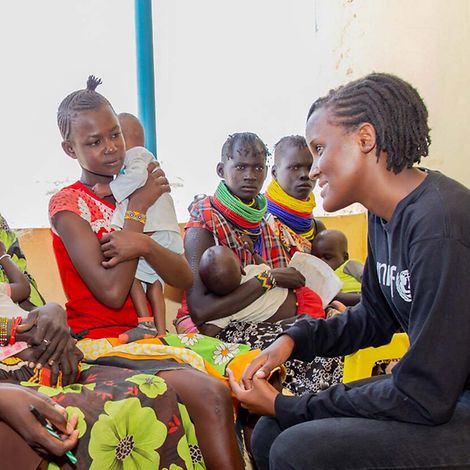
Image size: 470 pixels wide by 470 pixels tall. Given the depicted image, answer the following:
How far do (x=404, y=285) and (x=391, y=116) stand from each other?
431 millimetres

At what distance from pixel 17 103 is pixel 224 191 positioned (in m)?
1.19

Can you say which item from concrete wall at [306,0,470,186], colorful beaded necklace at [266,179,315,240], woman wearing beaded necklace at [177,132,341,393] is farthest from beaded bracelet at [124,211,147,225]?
concrete wall at [306,0,470,186]

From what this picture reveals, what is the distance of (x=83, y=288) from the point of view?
7.53 feet

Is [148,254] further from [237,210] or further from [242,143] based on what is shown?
[242,143]

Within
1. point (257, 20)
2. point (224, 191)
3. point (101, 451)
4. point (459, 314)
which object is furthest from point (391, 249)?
point (257, 20)

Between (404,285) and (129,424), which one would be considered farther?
(129,424)

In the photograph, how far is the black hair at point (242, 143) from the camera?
3086mm

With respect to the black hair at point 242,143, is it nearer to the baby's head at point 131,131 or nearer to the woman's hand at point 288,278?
the baby's head at point 131,131

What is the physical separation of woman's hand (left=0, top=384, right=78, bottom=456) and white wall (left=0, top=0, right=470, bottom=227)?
68.2 inches

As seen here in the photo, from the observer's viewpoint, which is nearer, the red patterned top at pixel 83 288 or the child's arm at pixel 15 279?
the child's arm at pixel 15 279

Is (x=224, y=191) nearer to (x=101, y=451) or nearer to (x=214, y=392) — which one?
(x=214, y=392)

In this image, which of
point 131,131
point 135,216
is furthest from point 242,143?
point 135,216

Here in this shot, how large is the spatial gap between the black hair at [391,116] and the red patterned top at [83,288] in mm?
1076

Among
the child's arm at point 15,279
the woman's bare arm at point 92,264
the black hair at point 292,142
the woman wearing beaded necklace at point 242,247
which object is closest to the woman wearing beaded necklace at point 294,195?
the black hair at point 292,142
